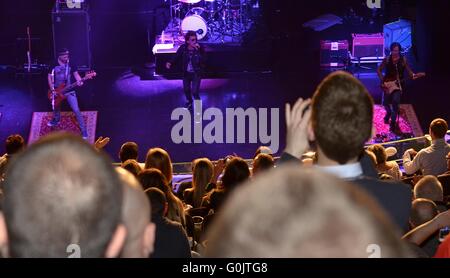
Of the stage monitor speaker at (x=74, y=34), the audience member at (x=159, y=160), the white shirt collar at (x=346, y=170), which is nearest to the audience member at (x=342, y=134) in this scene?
the white shirt collar at (x=346, y=170)

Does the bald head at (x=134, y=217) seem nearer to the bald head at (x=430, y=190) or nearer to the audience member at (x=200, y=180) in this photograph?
the bald head at (x=430, y=190)

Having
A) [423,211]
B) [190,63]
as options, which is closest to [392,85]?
[190,63]

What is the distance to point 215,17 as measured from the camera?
500 inches

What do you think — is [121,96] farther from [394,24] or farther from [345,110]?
[345,110]

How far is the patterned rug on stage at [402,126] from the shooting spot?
11.5 m

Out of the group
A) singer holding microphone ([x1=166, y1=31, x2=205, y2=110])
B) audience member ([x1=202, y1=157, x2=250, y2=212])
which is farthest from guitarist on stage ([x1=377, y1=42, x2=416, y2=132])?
audience member ([x1=202, y1=157, x2=250, y2=212])

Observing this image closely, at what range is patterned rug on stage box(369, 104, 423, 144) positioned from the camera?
11523 millimetres

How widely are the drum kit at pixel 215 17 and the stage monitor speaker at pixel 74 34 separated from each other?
1458mm

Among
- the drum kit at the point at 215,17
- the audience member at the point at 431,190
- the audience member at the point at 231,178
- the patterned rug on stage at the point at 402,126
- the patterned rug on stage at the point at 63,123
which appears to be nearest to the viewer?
the audience member at the point at 431,190

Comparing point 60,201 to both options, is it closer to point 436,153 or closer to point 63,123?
point 436,153

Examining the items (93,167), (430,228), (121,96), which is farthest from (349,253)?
(121,96)

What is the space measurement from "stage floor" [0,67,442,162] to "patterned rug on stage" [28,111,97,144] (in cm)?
8

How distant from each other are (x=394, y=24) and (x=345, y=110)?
10.9m

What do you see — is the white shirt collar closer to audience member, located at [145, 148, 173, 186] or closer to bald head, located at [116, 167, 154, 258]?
bald head, located at [116, 167, 154, 258]
